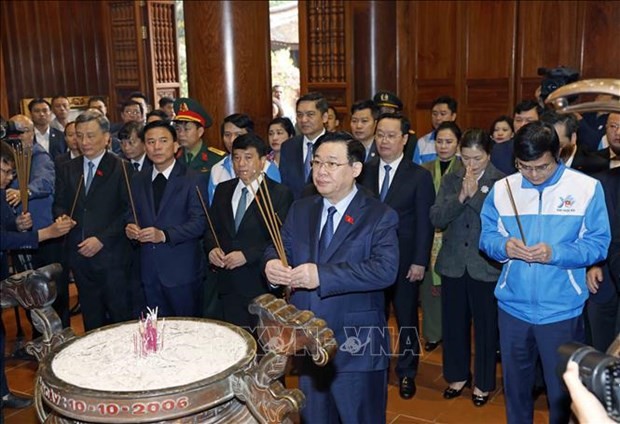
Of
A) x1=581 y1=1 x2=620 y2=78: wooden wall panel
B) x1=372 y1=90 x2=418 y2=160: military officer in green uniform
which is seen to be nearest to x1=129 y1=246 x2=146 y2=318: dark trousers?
x1=372 y1=90 x2=418 y2=160: military officer in green uniform

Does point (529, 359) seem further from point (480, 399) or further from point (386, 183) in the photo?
point (386, 183)

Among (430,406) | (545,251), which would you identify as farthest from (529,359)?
(430,406)

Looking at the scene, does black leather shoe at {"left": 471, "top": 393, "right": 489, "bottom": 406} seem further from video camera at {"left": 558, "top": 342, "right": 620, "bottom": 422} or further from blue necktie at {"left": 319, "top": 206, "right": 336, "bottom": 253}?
video camera at {"left": 558, "top": 342, "right": 620, "bottom": 422}

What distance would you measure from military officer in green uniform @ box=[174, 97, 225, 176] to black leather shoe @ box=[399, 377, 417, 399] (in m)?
1.80

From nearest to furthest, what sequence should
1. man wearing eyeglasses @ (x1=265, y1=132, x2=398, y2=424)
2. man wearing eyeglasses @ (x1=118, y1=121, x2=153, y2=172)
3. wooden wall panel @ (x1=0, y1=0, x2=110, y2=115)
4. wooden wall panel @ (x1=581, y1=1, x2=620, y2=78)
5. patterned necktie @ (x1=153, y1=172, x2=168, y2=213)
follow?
man wearing eyeglasses @ (x1=265, y1=132, x2=398, y2=424) → patterned necktie @ (x1=153, y1=172, x2=168, y2=213) → man wearing eyeglasses @ (x1=118, y1=121, x2=153, y2=172) → wooden wall panel @ (x1=581, y1=1, x2=620, y2=78) → wooden wall panel @ (x1=0, y1=0, x2=110, y2=115)

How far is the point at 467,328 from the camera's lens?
3623mm

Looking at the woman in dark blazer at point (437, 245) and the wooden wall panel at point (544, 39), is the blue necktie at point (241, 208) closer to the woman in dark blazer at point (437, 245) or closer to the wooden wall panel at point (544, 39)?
the woman in dark blazer at point (437, 245)

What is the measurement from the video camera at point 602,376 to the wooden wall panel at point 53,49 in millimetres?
7869

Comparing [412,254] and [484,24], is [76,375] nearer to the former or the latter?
[412,254]

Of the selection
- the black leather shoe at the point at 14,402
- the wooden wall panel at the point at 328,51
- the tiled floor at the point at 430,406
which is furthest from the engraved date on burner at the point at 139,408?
the wooden wall panel at the point at 328,51

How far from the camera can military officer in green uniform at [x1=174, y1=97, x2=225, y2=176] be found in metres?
4.52

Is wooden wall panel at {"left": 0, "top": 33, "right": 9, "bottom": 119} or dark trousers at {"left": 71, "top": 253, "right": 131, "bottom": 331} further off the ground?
wooden wall panel at {"left": 0, "top": 33, "right": 9, "bottom": 119}

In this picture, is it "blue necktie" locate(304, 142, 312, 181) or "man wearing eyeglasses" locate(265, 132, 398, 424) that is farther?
"blue necktie" locate(304, 142, 312, 181)

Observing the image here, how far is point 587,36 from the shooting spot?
5656 millimetres
